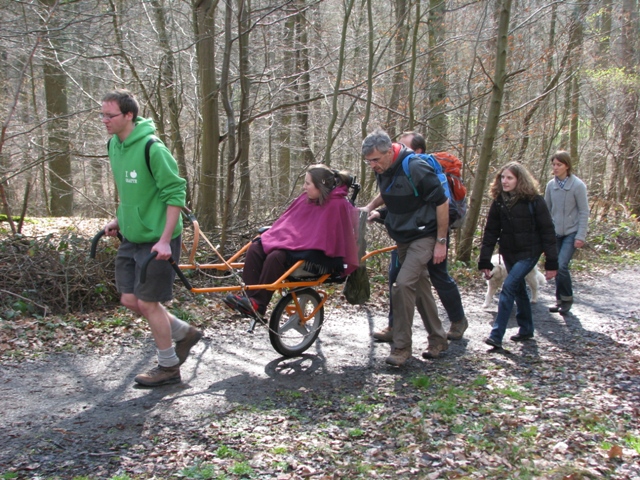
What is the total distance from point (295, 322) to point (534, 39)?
11295mm

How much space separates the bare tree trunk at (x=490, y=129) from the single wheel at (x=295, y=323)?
5.73m

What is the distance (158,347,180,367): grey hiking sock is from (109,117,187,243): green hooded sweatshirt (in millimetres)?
926

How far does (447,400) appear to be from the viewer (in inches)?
183

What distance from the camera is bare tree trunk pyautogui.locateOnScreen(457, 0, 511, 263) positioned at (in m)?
10.1

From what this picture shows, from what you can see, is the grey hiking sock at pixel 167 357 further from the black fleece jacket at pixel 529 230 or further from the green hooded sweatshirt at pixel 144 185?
the black fleece jacket at pixel 529 230

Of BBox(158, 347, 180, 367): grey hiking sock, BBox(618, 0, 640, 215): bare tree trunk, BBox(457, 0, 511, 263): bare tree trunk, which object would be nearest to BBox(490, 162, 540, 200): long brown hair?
BBox(158, 347, 180, 367): grey hiking sock

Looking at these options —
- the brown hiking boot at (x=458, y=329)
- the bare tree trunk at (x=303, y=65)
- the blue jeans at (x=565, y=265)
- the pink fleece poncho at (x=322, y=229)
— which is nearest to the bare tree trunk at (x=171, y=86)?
the bare tree trunk at (x=303, y=65)

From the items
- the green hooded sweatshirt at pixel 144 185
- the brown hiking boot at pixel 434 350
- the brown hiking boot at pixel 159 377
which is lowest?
the brown hiking boot at pixel 434 350

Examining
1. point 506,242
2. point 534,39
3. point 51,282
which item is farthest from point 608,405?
point 534,39

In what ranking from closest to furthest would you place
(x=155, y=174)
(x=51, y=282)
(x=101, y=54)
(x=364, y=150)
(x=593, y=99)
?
(x=155, y=174) → (x=364, y=150) → (x=51, y=282) → (x=101, y=54) → (x=593, y=99)

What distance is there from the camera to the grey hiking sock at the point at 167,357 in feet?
15.4

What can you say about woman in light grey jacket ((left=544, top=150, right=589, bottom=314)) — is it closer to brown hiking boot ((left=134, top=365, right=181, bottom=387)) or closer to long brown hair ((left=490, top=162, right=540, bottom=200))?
Answer: long brown hair ((left=490, top=162, right=540, bottom=200))

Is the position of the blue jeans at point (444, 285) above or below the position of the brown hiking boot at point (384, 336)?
above

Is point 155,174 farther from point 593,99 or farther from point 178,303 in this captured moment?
point 593,99
